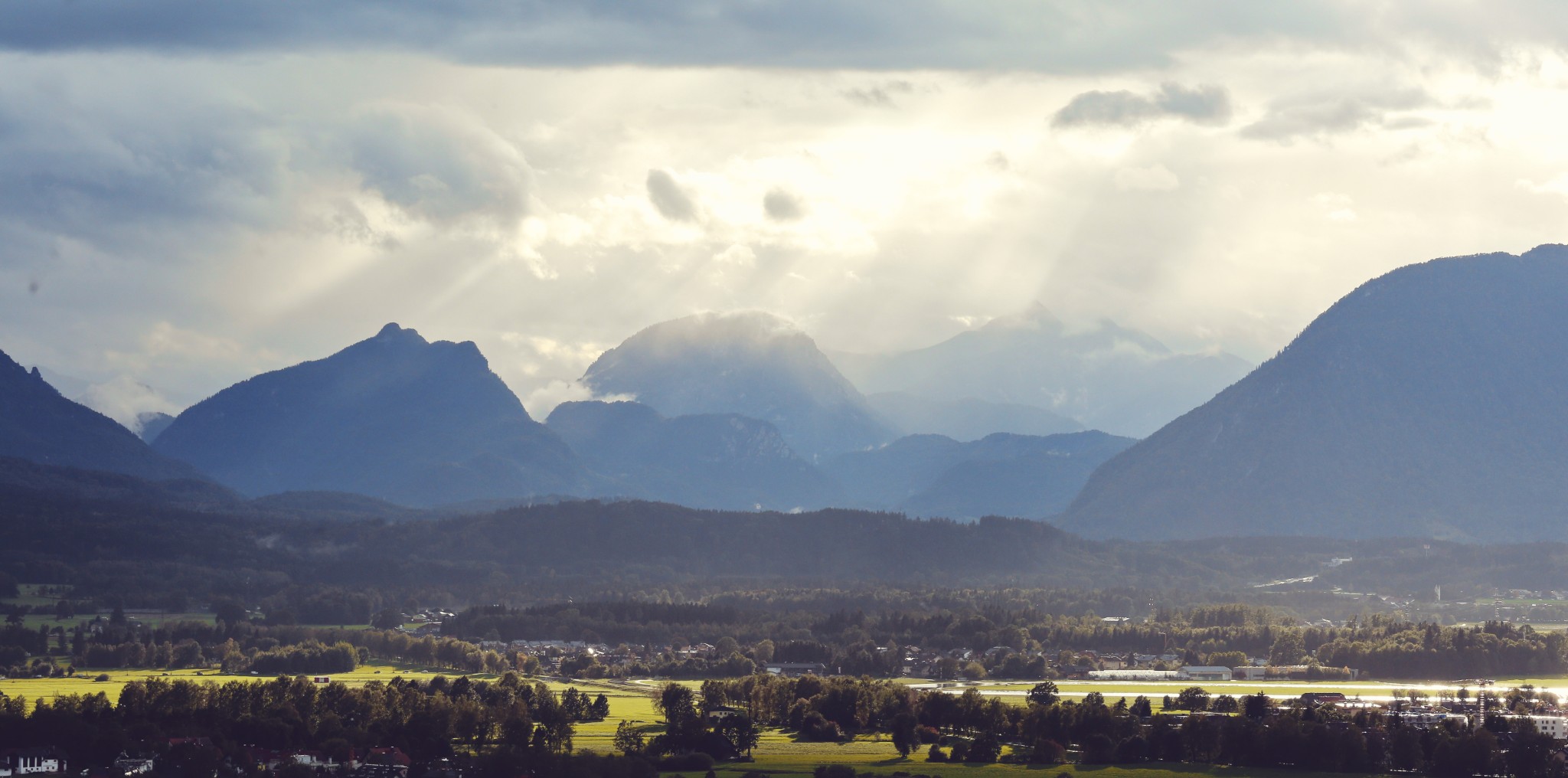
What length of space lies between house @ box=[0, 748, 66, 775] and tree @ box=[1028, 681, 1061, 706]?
7313cm

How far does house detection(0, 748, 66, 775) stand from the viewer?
121 meters

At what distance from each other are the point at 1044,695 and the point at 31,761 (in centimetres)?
7903

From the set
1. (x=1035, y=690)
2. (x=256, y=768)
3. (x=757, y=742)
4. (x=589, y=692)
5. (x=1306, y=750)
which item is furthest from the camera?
(x=589, y=692)

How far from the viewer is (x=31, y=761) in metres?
122

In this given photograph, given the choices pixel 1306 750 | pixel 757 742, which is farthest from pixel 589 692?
pixel 1306 750

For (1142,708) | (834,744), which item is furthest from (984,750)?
(1142,708)

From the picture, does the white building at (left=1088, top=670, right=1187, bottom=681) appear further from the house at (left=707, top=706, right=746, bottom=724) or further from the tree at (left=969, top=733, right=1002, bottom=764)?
the tree at (left=969, top=733, right=1002, bottom=764)

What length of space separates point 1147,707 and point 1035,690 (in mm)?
14654

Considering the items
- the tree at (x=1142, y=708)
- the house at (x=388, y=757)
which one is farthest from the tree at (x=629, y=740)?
the tree at (x=1142, y=708)

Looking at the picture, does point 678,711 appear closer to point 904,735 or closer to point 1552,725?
point 904,735

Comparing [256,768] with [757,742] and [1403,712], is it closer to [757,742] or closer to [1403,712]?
[757,742]

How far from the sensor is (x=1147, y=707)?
490 feet

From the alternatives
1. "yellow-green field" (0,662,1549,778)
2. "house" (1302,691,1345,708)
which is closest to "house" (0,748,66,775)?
"yellow-green field" (0,662,1549,778)

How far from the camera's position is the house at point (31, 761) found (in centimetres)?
12081
